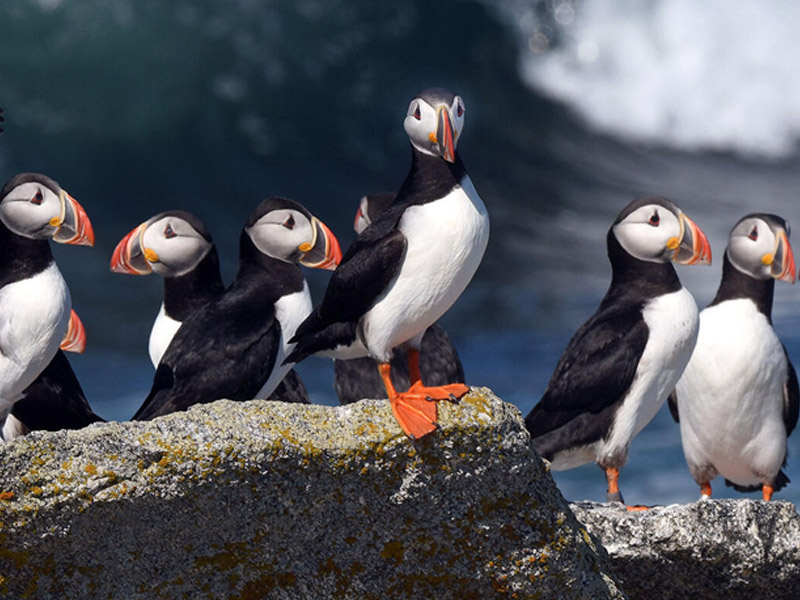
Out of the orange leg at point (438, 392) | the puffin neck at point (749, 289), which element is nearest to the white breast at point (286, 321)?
the orange leg at point (438, 392)

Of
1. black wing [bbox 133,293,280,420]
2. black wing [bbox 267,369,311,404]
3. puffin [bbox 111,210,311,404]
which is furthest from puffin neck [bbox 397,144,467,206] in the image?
puffin [bbox 111,210,311,404]

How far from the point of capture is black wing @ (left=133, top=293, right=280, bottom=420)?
710 cm

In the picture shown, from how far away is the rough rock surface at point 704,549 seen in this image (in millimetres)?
5598

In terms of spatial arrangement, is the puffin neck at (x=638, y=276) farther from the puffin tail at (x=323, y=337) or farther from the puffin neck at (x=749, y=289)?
the puffin tail at (x=323, y=337)

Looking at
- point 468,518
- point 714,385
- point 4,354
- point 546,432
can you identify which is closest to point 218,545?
point 468,518

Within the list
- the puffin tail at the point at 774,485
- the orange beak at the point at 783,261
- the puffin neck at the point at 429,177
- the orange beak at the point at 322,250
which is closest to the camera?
the puffin neck at the point at 429,177

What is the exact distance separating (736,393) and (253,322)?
4.15 metres

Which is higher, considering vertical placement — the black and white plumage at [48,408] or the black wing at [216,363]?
the black wing at [216,363]

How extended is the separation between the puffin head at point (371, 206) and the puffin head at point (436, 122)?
4.59 metres

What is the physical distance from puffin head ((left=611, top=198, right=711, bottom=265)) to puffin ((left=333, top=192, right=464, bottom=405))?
1.42m

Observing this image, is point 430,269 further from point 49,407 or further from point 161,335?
point 161,335

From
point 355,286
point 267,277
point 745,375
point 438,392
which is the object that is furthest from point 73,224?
point 745,375

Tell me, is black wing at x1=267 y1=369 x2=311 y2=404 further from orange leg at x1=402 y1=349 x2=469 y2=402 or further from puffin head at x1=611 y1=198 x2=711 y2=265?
orange leg at x1=402 y1=349 x2=469 y2=402

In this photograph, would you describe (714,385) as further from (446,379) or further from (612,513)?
(612,513)
